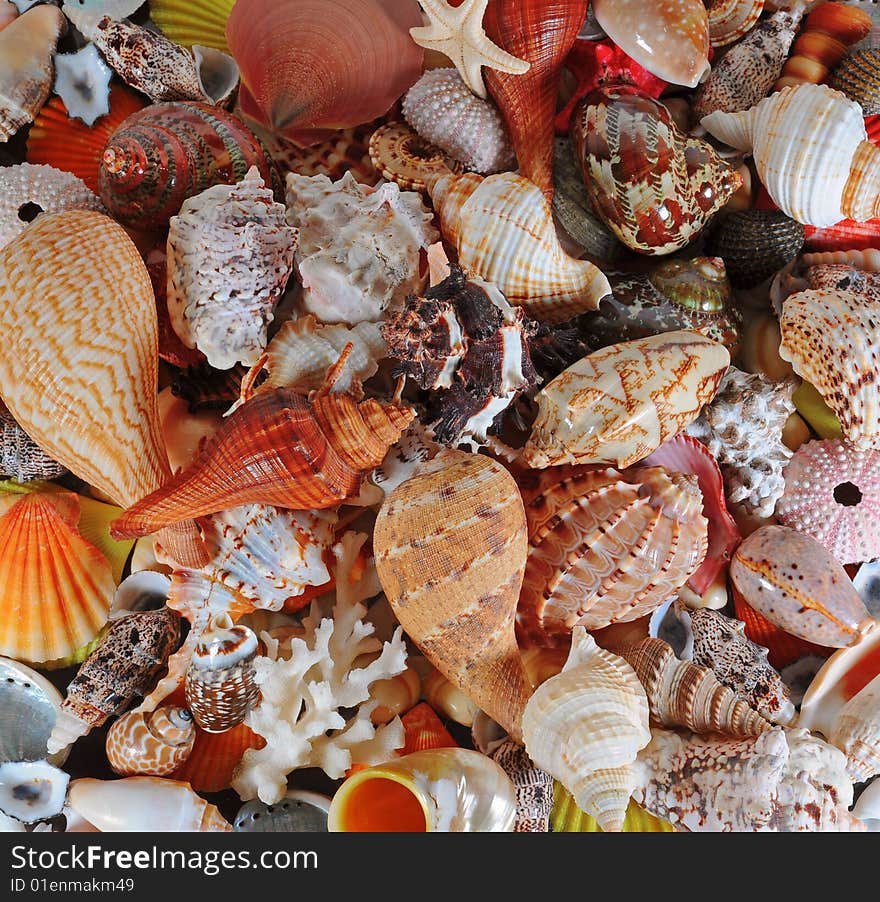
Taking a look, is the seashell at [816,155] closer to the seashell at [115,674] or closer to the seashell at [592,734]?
the seashell at [592,734]

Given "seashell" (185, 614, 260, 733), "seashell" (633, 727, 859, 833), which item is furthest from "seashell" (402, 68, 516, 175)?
"seashell" (633, 727, 859, 833)

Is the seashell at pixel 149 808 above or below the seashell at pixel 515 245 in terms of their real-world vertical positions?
below

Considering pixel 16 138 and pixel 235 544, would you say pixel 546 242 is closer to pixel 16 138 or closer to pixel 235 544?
pixel 235 544

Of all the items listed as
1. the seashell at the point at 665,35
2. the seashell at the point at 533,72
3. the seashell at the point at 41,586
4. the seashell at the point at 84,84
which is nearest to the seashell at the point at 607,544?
the seashell at the point at 533,72

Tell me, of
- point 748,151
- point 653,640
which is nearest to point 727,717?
point 653,640

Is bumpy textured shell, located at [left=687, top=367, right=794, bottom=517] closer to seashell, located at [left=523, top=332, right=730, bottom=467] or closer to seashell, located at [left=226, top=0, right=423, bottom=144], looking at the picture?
seashell, located at [left=523, top=332, right=730, bottom=467]

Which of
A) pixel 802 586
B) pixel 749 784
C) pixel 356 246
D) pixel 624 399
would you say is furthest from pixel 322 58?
pixel 749 784
